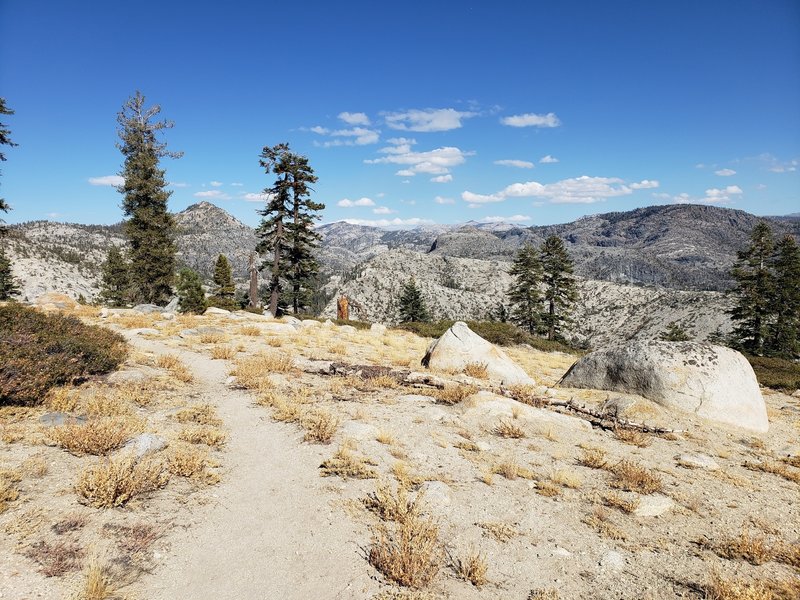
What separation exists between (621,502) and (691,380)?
25.4 feet

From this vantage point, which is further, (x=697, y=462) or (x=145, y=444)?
(x=697, y=462)

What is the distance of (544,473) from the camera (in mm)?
7500

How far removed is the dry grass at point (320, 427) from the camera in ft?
26.8

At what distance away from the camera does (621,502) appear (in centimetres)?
632

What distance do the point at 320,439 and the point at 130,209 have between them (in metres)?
40.1

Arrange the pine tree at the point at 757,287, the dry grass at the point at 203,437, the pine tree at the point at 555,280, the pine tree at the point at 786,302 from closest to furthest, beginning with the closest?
the dry grass at the point at 203,437
the pine tree at the point at 786,302
the pine tree at the point at 757,287
the pine tree at the point at 555,280

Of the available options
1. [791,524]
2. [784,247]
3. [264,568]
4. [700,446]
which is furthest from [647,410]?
[784,247]

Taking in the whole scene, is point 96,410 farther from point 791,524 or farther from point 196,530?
point 791,524

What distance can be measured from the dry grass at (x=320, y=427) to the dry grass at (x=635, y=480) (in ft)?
18.0

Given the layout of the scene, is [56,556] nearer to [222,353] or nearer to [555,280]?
[222,353]

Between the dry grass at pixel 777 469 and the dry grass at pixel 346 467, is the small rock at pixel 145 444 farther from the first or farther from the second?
the dry grass at pixel 777 469

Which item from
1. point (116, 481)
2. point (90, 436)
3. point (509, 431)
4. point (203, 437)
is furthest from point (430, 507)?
point (90, 436)

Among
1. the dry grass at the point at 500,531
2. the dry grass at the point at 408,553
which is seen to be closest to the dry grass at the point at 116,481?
the dry grass at the point at 408,553

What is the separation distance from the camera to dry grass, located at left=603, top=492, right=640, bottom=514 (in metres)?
6.22
